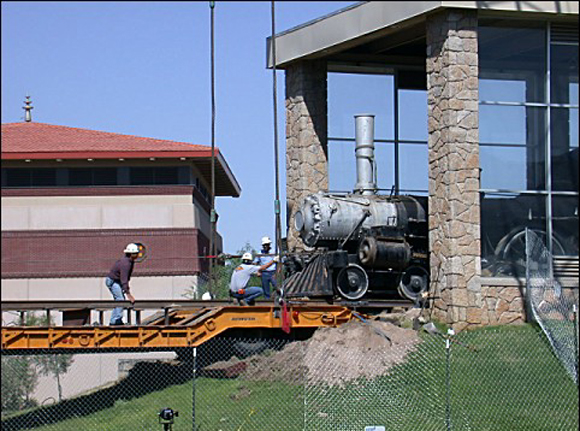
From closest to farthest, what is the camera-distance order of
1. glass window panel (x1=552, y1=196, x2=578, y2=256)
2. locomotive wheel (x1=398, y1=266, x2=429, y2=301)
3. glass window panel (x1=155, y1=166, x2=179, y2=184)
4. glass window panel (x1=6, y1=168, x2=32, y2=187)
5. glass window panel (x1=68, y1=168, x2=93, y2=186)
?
glass window panel (x1=552, y1=196, x2=578, y2=256), locomotive wheel (x1=398, y1=266, x2=429, y2=301), glass window panel (x1=6, y1=168, x2=32, y2=187), glass window panel (x1=68, y1=168, x2=93, y2=186), glass window panel (x1=155, y1=166, x2=179, y2=184)

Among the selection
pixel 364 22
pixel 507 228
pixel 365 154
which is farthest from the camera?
pixel 365 154

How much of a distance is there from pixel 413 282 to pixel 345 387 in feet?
19.2

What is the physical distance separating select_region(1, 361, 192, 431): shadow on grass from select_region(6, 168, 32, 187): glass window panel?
620 inches

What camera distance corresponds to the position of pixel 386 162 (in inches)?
1129

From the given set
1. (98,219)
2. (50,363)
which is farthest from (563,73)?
(98,219)

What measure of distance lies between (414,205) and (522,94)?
3.30 metres

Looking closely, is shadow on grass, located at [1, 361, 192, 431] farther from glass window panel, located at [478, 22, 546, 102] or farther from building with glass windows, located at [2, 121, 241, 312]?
building with glass windows, located at [2, 121, 241, 312]

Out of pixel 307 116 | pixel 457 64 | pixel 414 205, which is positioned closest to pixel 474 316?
pixel 414 205

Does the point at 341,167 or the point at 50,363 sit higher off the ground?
the point at 341,167

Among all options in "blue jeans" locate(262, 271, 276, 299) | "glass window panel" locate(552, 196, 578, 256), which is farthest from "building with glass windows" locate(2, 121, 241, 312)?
"glass window panel" locate(552, 196, 578, 256)

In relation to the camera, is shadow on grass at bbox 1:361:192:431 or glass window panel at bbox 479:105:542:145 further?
glass window panel at bbox 479:105:542:145

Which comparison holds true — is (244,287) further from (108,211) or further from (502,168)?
(108,211)

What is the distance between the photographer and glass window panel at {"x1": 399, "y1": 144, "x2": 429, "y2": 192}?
94.4 feet

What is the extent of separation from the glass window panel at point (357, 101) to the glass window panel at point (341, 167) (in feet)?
1.02
